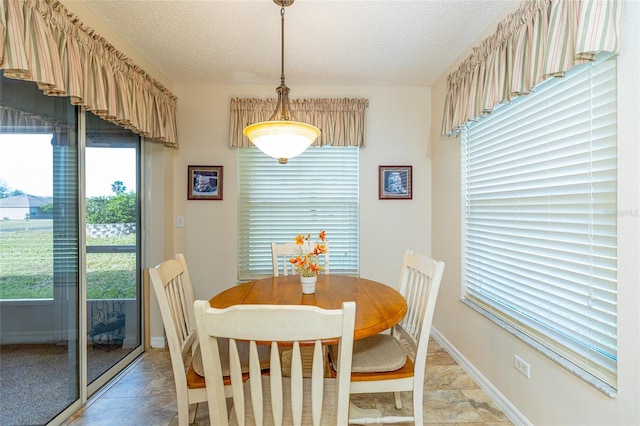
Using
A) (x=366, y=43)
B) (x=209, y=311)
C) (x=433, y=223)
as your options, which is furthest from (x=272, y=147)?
(x=433, y=223)

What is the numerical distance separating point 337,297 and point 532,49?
67.2 inches

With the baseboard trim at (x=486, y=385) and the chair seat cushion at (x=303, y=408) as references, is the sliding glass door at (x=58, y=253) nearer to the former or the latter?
the chair seat cushion at (x=303, y=408)

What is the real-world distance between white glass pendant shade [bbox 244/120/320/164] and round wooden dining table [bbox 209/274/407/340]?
0.86 metres

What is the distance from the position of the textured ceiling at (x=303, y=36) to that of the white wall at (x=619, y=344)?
35.4 inches

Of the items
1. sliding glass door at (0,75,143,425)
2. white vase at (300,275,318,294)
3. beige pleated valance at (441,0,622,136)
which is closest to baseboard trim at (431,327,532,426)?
white vase at (300,275,318,294)

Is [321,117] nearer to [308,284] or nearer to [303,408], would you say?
[308,284]

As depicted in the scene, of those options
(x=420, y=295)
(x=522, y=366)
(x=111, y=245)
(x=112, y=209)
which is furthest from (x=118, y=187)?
(x=522, y=366)

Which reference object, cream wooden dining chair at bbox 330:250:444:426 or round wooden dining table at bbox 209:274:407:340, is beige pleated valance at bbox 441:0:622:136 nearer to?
cream wooden dining chair at bbox 330:250:444:426

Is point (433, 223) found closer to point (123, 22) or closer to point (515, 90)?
point (515, 90)

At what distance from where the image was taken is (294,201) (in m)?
3.20

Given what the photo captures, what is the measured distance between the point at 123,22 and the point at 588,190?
2.97 meters

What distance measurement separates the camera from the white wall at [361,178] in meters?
3.14

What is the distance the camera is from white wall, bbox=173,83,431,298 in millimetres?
3137

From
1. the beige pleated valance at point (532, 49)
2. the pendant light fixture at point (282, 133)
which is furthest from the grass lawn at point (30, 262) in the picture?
the beige pleated valance at point (532, 49)
